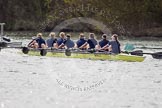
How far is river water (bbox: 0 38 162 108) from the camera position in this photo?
80.8 ft

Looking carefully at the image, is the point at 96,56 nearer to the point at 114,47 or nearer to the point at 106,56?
the point at 106,56

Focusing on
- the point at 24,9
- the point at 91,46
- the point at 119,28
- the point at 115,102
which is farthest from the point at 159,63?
the point at 24,9

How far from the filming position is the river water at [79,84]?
2464 cm

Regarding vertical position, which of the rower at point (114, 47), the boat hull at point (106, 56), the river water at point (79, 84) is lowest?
the river water at point (79, 84)

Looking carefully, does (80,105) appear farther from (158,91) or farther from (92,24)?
(92,24)

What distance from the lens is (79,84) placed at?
A: 29.4 m

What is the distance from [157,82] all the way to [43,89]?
661cm

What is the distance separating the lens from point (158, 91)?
2752 cm

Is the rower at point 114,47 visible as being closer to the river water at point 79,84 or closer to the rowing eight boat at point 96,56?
the rowing eight boat at point 96,56

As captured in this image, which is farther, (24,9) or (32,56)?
(24,9)

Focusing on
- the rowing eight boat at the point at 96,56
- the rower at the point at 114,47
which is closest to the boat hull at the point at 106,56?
the rowing eight boat at the point at 96,56

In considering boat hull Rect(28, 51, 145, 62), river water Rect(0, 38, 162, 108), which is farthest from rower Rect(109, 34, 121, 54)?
river water Rect(0, 38, 162, 108)

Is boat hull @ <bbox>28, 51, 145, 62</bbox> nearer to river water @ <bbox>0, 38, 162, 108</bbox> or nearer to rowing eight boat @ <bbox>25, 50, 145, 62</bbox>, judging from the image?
rowing eight boat @ <bbox>25, 50, 145, 62</bbox>

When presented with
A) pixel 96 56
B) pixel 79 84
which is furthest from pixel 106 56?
pixel 79 84
